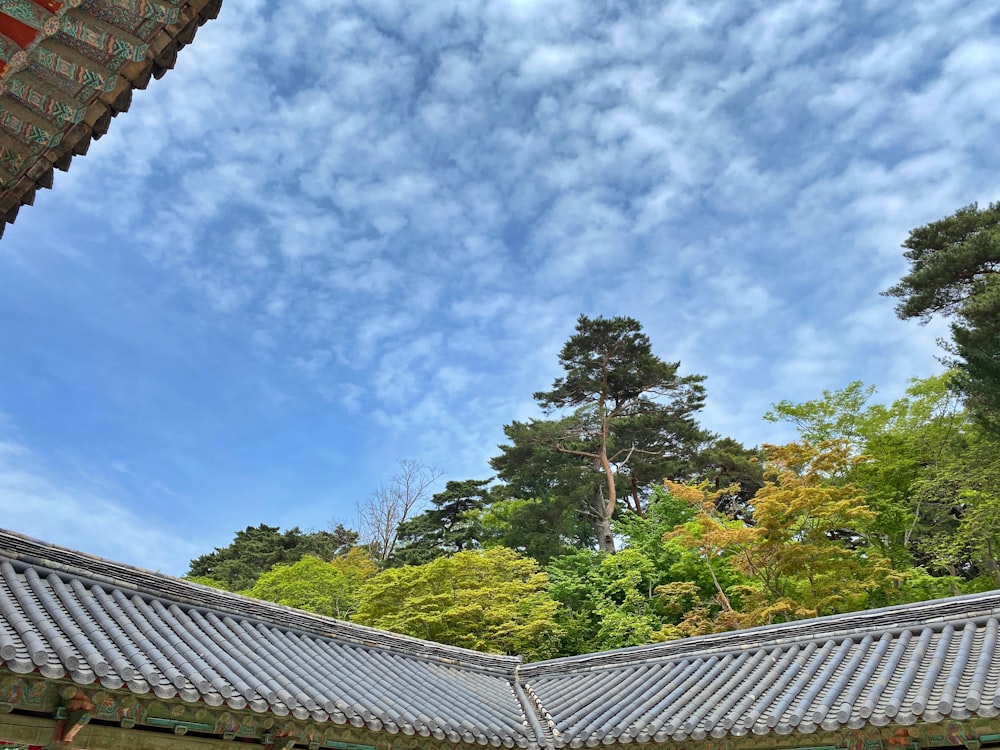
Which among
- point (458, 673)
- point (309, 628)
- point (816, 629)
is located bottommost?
point (816, 629)

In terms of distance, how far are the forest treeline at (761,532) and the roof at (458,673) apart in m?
6.48

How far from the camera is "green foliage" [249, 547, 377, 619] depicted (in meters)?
21.8

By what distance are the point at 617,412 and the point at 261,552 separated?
21.2 m

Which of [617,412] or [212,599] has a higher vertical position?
[617,412]

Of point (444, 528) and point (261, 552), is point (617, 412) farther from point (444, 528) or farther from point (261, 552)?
point (261, 552)

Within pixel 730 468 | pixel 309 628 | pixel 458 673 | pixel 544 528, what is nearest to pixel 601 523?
pixel 544 528

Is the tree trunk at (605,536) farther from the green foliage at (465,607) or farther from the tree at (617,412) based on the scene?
the green foliage at (465,607)

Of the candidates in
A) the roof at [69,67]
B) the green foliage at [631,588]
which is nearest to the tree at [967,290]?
the green foliage at [631,588]

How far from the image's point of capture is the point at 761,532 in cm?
1581

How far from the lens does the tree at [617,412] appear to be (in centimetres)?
2809

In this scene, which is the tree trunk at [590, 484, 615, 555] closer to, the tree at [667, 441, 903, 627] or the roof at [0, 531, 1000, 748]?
the tree at [667, 441, 903, 627]

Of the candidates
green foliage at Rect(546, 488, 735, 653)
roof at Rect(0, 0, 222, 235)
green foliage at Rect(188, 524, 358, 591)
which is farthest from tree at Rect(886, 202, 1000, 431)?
green foliage at Rect(188, 524, 358, 591)

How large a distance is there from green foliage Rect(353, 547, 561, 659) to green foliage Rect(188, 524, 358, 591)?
49.9ft

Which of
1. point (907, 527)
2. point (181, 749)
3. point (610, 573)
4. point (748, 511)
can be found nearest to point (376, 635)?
point (181, 749)
